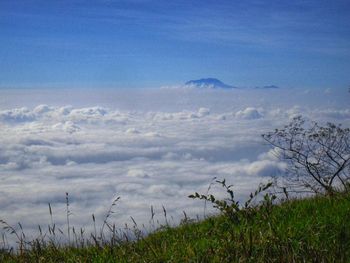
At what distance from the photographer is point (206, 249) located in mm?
6406

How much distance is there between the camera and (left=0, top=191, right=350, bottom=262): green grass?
6.03 m

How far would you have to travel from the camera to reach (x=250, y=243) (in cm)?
602

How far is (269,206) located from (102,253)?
3088mm

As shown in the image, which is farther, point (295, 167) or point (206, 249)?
point (295, 167)

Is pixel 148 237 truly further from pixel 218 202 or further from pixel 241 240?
pixel 241 240

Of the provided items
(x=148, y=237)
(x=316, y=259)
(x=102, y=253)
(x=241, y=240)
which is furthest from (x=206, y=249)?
(x=148, y=237)

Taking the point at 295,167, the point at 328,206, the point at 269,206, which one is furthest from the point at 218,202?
the point at 295,167

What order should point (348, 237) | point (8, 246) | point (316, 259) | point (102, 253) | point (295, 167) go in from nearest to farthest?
point (316, 259) → point (348, 237) → point (102, 253) → point (8, 246) → point (295, 167)

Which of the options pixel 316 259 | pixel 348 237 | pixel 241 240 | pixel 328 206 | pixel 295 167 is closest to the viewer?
pixel 316 259

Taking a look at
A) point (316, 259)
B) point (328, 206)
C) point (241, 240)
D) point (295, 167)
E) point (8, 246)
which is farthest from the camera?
point (295, 167)

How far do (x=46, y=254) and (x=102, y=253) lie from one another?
1058 mm

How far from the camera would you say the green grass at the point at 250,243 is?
6031 mm

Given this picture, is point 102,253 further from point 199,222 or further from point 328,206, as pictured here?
point 328,206

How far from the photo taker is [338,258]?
5.98m
